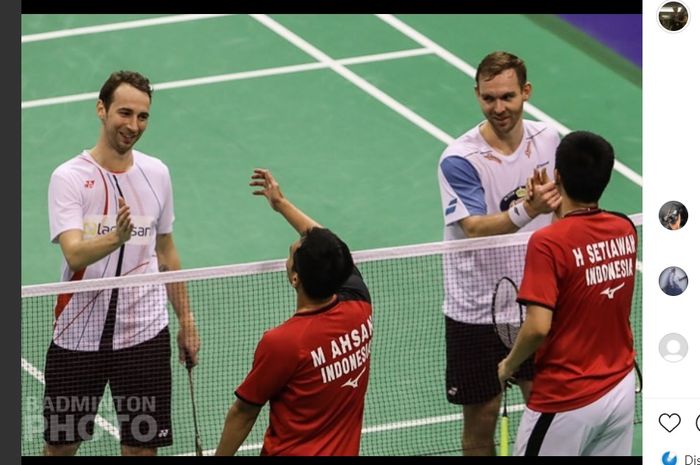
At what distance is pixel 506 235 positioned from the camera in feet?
31.3

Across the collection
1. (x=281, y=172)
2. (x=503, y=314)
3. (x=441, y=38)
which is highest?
(x=441, y=38)

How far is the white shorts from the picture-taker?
842 cm

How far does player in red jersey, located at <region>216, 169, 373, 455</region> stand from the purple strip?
9922mm

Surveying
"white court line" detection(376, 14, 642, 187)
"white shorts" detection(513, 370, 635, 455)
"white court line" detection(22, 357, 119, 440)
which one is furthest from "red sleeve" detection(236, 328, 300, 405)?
"white court line" detection(376, 14, 642, 187)

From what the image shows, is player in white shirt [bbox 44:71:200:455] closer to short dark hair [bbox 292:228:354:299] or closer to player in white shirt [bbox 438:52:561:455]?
player in white shirt [bbox 438:52:561:455]

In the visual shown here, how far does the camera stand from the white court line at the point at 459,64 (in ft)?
50.2

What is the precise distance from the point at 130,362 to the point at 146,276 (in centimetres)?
55

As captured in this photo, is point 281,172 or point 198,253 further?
point 281,172

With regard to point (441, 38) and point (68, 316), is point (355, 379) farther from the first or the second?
point (441, 38)
